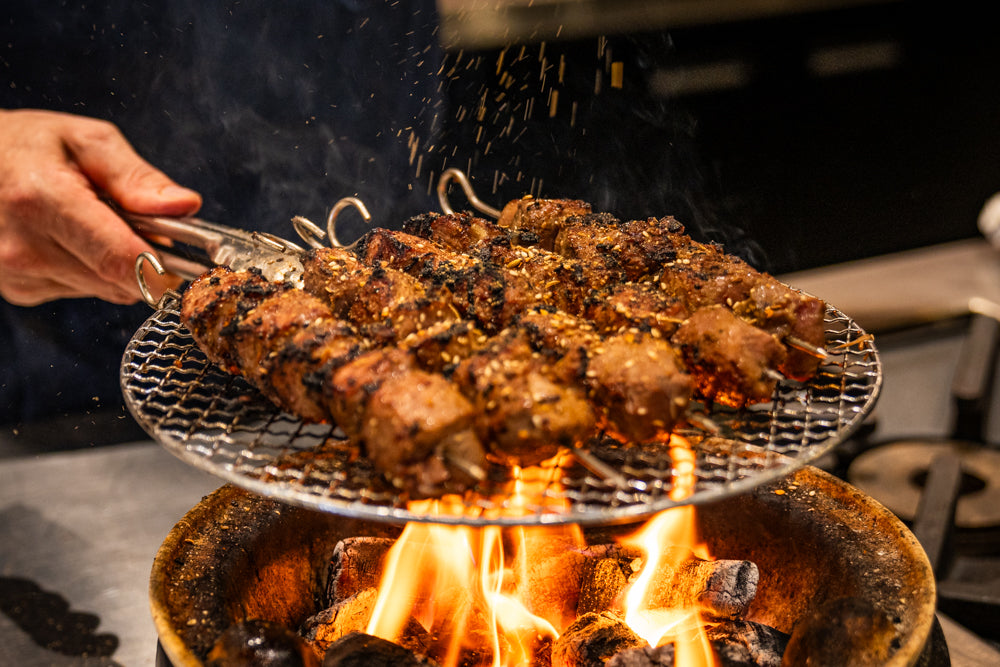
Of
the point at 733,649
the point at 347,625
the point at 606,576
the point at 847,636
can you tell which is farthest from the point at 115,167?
the point at 847,636

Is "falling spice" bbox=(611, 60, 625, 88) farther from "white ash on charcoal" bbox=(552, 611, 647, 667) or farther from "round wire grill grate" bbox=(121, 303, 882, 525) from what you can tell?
"white ash on charcoal" bbox=(552, 611, 647, 667)

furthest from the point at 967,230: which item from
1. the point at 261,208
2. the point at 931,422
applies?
the point at 261,208

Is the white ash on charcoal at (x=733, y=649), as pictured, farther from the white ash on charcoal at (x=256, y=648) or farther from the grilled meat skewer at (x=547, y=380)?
the white ash on charcoal at (x=256, y=648)

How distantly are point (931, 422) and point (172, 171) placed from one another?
5.46 meters

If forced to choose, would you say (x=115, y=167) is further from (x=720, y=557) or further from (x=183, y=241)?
(x=720, y=557)

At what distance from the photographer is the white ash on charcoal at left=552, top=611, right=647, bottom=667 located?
2.34 meters

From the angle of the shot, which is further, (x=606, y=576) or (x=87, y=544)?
(x=87, y=544)

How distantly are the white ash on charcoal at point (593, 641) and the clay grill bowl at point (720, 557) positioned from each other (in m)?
0.50

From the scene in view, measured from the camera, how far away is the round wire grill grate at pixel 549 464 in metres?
1.73

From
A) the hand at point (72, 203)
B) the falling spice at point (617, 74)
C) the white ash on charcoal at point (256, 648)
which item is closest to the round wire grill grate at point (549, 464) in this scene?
the white ash on charcoal at point (256, 648)

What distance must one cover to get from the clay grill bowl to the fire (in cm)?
16

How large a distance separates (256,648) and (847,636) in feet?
5.07

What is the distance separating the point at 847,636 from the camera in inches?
78.7

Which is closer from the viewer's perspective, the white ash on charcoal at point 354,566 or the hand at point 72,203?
the white ash on charcoal at point 354,566
